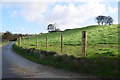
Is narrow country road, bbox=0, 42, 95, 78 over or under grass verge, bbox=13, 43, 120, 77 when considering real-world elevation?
under

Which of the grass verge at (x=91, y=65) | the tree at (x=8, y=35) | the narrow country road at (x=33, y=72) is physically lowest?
the narrow country road at (x=33, y=72)

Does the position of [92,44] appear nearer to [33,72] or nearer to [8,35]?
[33,72]

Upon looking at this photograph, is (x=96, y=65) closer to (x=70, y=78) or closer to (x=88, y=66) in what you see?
(x=88, y=66)

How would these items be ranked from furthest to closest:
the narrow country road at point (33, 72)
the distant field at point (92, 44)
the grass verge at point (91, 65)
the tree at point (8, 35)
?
the tree at point (8, 35) < the distant field at point (92, 44) < the narrow country road at point (33, 72) < the grass verge at point (91, 65)

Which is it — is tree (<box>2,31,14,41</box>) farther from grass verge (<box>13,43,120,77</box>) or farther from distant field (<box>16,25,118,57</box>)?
grass verge (<box>13,43,120,77</box>)

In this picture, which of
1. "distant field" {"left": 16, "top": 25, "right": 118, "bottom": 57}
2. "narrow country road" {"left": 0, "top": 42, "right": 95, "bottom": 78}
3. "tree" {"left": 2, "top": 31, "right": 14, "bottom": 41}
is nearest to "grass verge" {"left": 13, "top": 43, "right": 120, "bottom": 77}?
"narrow country road" {"left": 0, "top": 42, "right": 95, "bottom": 78}

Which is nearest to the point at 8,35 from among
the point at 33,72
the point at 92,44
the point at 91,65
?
the point at 92,44

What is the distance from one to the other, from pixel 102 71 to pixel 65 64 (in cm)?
282

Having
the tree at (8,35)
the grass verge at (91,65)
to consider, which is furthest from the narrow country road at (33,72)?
the tree at (8,35)

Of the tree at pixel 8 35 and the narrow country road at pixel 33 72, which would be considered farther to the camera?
the tree at pixel 8 35

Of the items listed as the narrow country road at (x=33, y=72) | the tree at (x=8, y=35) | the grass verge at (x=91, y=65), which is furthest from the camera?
the tree at (x=8, y=35)

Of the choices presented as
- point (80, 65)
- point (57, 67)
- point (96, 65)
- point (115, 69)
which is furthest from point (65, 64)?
point (115, 69)

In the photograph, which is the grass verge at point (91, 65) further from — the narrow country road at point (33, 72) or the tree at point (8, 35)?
the tree at point (8, 35)

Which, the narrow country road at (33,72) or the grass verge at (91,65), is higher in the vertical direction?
the grass verge at (91,65)
